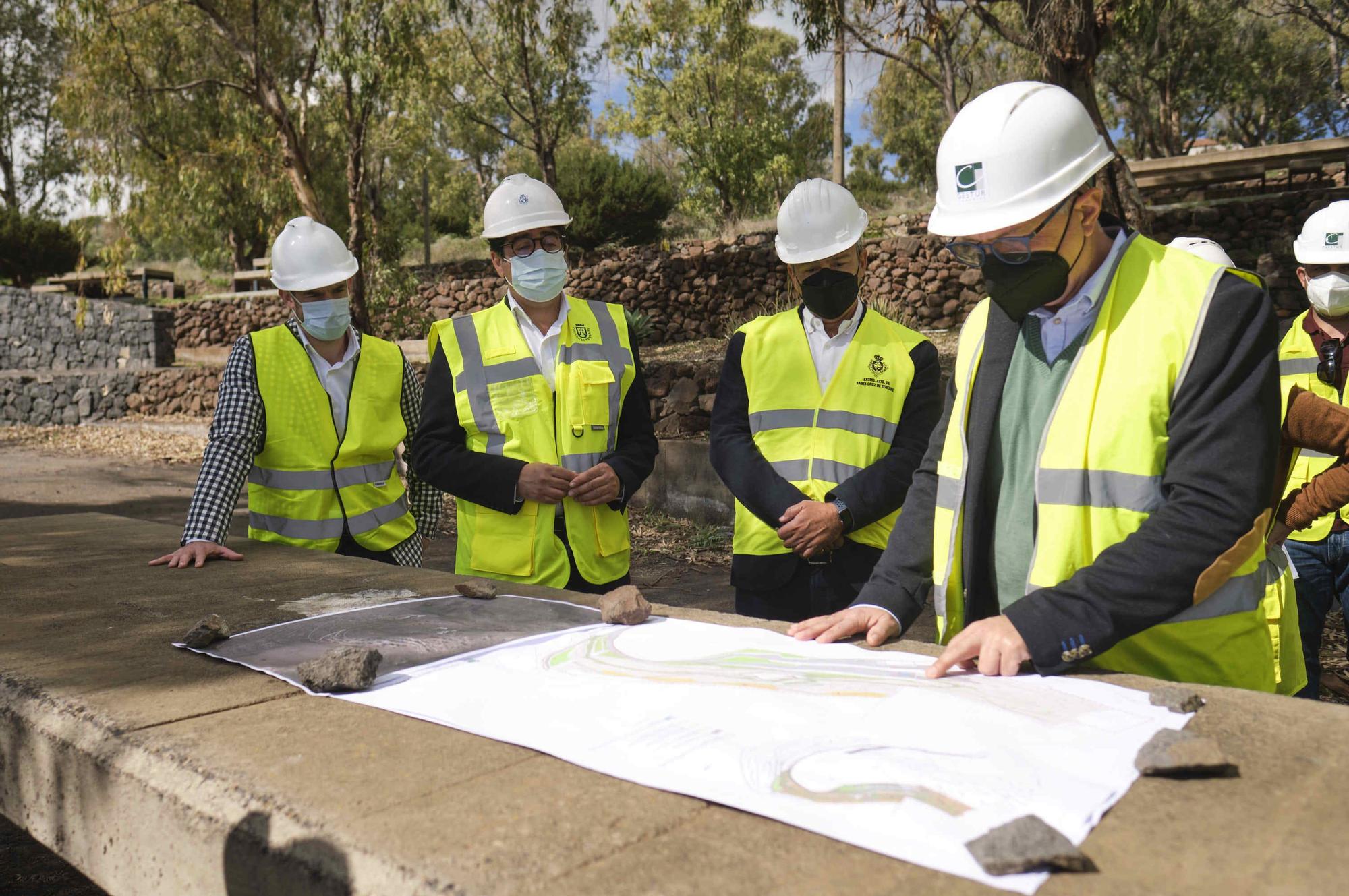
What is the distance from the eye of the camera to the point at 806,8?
1155 centimetres

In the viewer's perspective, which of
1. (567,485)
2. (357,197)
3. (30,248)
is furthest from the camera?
(30,248)

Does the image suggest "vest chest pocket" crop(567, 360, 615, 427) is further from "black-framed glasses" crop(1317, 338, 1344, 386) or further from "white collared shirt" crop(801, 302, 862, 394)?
"black-framed glasses" crop(1317, 338, 1344, 386)

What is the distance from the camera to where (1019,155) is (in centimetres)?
196

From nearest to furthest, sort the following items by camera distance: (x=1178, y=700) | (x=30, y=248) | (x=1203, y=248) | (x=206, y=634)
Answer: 1. (x=1178, y=700)
2. (x=206, y=634)
3. (x=1203, y=248)
4. (x=30, y=248)

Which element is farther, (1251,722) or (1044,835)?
(1251,722)

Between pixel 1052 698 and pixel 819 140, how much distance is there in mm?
40501

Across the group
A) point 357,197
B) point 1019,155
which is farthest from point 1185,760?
point 357,197

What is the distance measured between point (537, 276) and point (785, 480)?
1097 mm

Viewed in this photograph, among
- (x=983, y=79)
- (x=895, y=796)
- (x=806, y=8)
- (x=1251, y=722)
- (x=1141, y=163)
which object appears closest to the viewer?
(x=895, y=796)

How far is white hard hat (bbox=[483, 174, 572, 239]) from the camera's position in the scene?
3674mm

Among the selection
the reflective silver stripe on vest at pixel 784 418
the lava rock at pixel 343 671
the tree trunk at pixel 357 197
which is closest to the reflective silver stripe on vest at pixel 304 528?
the reflective silver stripe on vest at pixel 784 418

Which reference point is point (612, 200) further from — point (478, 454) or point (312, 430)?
point (478, 454)

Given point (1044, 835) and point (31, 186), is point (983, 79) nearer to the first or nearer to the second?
point (1044, 835)

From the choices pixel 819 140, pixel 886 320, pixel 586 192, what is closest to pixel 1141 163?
pixel 586 192
